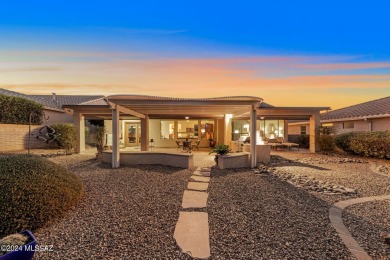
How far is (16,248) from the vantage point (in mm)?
2713

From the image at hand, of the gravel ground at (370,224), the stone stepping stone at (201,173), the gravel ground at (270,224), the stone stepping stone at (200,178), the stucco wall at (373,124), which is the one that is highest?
the stucco wall at (373,124)

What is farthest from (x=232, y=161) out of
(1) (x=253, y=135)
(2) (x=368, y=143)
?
(2) (x=368, y=143)

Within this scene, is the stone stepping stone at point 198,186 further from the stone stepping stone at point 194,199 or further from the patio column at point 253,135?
the patio column at point 253,135

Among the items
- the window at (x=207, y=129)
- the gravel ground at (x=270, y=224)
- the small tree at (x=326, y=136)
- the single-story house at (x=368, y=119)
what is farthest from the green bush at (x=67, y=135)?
the single-story house at (x=368, y=119)

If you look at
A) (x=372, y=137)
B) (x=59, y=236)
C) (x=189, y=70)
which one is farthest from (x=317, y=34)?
(x=59, y=236)

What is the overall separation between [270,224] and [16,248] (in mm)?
3803

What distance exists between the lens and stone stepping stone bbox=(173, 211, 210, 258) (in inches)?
127

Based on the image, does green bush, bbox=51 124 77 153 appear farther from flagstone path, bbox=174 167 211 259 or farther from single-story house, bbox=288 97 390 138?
single-story house, bbox=288 97 390 138

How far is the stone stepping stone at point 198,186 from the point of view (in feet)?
21.5

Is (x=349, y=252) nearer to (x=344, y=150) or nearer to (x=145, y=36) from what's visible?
(x=145, y=36)

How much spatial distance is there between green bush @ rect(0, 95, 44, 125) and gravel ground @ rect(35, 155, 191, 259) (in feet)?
37.7

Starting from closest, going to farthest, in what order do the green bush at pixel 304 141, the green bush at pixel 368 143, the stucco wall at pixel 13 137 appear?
the green bush at pixel 368 143, the stucco wall at pixel 13 137, the green bush at pixel 304 141

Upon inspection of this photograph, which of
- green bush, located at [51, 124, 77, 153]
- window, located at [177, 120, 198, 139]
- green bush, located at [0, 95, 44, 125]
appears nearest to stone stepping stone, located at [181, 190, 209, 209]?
green bush, located at [51, 124, 77, 153]

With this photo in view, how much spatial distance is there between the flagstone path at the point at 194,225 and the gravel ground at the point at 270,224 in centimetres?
13
